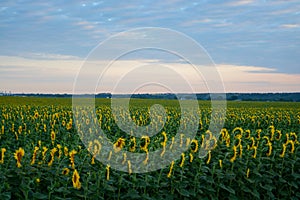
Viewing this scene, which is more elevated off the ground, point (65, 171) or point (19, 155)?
point (19, 155)

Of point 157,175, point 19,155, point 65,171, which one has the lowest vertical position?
point 157,175

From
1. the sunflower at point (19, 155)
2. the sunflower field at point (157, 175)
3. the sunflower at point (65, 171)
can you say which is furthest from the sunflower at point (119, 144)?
the sunflower at point (19, 155)

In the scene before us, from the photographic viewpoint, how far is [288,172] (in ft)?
23.3

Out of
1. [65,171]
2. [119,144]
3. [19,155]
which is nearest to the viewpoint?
[19,155]

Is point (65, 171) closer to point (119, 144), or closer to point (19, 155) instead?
point (19, 155)

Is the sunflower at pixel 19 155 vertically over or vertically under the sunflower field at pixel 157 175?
over

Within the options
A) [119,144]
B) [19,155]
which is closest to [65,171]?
[19,155]

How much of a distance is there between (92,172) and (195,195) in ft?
4.78

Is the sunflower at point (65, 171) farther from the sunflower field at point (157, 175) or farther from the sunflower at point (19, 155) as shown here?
the sunflower at point (19, 155)

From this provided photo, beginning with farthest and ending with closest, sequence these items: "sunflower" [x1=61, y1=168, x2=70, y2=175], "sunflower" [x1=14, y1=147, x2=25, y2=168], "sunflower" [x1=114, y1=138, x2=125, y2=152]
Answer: "sunflower" [x1=114, y1=138, x2=125, y2=152], "sunflower" [x1=61, y1=168, x2=70, y2=175], "sunflower" [x1=14, y1=147, x2=25, y2=168]

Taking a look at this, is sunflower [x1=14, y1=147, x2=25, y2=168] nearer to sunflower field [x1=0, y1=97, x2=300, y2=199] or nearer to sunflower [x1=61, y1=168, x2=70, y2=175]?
sunflower field [x1=0, y1=97, x2=300, y2=199]

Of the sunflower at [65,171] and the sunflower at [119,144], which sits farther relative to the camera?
the sunflower at [119,144]

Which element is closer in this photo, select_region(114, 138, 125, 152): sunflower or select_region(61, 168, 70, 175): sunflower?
select_region(61, 168, 70, 175): sunflower

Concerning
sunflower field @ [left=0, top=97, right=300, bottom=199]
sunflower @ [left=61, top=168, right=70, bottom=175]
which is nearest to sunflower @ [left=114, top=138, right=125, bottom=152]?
sunflower field @ [left=0, top=97, right=300, bottom=199]
